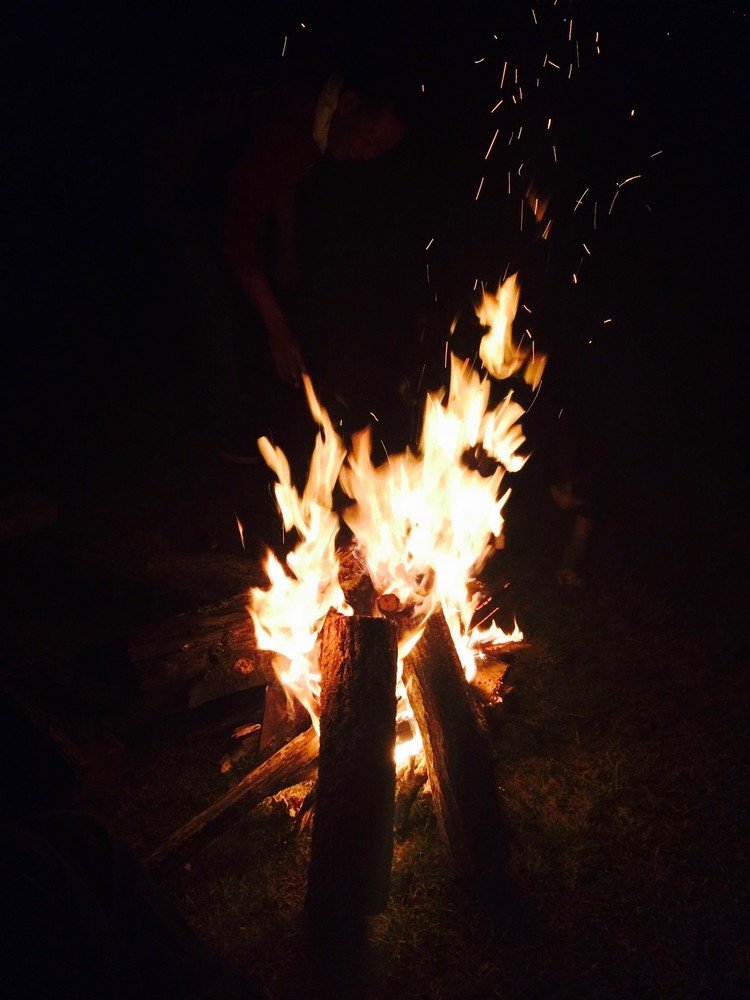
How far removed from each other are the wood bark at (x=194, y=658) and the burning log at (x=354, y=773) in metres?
0.74

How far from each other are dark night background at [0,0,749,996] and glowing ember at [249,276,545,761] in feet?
3.29

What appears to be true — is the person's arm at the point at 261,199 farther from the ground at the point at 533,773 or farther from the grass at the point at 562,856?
the grass at the point at 562,856

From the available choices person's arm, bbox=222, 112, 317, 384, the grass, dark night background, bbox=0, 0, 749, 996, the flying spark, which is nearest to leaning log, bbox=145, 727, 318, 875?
the grass

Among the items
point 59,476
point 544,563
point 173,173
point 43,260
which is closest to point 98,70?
point 43,260

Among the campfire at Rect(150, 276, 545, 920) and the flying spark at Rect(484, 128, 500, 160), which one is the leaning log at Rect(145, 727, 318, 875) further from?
the flying spark at Rect(484, 128, 500, 160)

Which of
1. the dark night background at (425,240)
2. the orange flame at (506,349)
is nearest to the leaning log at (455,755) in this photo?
the dark night background at (425,240)

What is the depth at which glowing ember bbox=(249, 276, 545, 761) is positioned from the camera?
11.1 ft

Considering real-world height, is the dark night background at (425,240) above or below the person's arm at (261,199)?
above

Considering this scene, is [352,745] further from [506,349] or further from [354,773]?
[506,349]

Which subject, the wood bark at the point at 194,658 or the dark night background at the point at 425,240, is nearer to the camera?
the wood bark at the point at 194,658

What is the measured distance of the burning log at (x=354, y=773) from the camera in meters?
2.26

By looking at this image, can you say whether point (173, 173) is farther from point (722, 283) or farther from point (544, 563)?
point (722, 283)

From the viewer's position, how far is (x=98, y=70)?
557cm

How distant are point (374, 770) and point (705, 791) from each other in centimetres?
183
